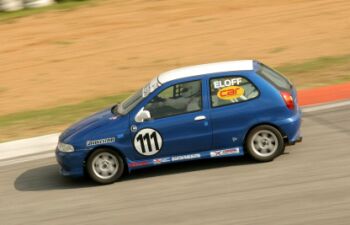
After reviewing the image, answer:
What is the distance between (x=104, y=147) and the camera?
10.2m

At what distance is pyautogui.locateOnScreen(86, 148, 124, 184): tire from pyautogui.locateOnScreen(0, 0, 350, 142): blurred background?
3.25m

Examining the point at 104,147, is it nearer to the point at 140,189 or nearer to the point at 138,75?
the point at 140,189

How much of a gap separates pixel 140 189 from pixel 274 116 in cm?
219

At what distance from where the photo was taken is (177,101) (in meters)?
10.1

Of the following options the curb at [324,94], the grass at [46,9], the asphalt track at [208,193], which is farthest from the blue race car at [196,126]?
the grass at [46,9]

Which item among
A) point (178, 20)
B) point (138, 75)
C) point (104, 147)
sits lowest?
point (104, 147)

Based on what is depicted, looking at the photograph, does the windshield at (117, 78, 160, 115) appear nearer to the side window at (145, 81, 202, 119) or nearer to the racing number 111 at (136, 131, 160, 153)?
the side window at (145, 81, 202, 119)

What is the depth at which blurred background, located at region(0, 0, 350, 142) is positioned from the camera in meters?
15.8

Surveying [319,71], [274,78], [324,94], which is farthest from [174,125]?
[319,71]

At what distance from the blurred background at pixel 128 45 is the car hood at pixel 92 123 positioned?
108 inches

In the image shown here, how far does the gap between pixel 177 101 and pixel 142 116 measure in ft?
1.81

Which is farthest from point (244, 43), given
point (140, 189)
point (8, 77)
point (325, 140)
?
point (140, 189)

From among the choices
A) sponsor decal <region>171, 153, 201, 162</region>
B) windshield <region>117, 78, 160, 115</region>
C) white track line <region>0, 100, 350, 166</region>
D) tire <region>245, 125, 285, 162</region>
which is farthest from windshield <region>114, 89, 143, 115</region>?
white track line <region>0, 100, 350, 166</region>

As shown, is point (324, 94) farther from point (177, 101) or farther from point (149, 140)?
point (149, 140)
